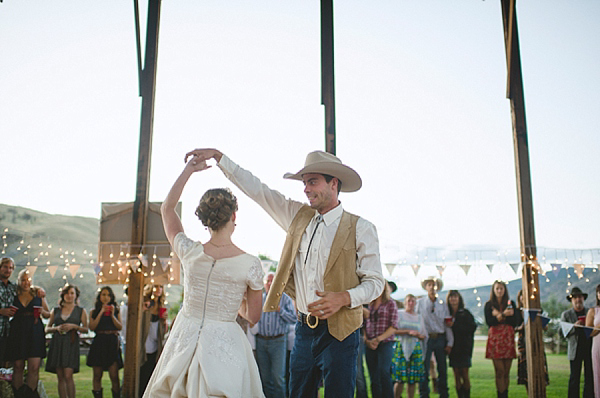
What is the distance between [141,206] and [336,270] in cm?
371

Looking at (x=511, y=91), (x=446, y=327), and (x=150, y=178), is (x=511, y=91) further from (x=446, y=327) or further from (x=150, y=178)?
(x=150, y=178)

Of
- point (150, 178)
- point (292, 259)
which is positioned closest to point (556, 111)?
point (150, 178)

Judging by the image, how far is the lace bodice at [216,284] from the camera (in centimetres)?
208

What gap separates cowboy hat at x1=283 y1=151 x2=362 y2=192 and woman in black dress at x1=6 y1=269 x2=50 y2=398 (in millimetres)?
3942

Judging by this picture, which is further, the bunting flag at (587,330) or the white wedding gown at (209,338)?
the bunting flag at (587,330)

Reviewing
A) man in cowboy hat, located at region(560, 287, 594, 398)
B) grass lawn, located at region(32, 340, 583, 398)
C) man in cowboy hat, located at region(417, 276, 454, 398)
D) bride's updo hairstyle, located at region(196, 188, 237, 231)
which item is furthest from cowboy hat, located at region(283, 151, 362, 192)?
grass lawn, located at region(32, 340, 583, 398)

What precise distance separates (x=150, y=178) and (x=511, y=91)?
4041 mm

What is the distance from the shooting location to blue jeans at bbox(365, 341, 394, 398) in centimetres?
491

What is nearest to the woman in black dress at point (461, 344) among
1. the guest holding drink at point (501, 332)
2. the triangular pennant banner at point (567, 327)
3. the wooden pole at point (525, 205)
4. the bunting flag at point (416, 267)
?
the guest holding drink at point (501, 332)

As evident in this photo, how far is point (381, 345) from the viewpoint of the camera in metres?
5.09

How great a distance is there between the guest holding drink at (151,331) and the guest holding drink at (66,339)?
64 centimetres

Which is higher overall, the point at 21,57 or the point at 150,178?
the point at 21,57

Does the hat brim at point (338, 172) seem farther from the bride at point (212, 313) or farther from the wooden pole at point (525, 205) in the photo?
the wooden pole at point (525, 205)

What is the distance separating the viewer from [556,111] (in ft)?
23.0
